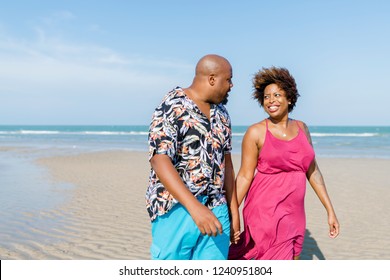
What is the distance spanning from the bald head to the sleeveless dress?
1.24 metres

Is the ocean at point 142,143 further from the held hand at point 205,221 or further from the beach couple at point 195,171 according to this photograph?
the held hand at point 205,221

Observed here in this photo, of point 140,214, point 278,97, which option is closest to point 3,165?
point 140,214

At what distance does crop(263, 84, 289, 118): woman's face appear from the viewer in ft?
11.6

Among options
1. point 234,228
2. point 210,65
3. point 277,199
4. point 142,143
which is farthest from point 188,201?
point 142,143

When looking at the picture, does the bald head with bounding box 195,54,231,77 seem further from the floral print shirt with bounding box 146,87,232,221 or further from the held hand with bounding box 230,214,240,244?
the held hand with bounding box 230,214,240,244

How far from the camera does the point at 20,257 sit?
5.70 m

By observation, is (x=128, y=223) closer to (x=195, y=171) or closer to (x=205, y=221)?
(x=195, y=171)

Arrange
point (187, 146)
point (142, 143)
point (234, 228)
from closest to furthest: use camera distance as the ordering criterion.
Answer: point (187, 146) → point (234, 228) → point (142, 143)

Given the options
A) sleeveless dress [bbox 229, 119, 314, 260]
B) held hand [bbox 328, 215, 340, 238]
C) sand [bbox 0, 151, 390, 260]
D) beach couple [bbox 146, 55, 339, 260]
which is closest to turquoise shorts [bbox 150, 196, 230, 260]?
beach couple [bbox 146, 55, 339, 260]

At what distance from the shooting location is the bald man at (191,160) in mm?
2258

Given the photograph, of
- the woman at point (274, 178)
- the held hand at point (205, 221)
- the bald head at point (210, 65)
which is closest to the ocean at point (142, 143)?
the woman at point (274, 178)

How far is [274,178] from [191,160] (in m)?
1.32

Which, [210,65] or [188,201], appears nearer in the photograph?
[188,201]

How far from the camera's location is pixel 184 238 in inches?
94.1
